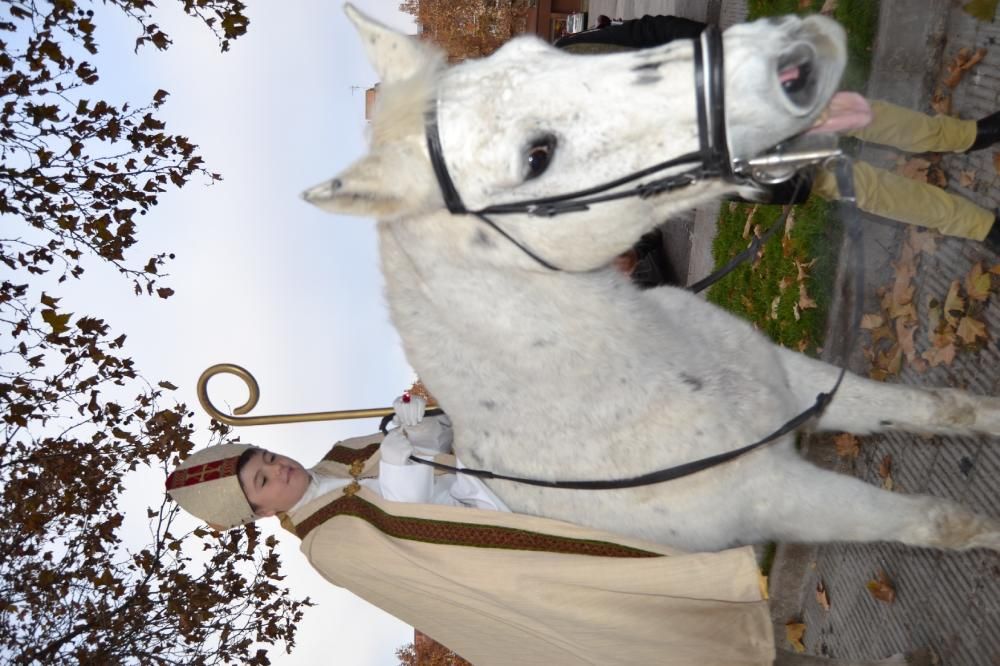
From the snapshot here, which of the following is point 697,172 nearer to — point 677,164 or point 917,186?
point 677,164

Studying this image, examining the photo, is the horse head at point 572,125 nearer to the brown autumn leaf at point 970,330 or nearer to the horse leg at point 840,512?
the horse leg at point 840,512

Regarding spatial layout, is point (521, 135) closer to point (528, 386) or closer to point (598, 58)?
point (598, 58)

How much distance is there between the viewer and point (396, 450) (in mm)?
3508

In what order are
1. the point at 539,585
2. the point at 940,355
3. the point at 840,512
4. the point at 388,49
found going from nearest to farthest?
the point at 388,49, the point at 840,512, the point at 539,585, the point at 940,355

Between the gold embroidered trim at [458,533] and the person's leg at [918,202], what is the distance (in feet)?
7.94

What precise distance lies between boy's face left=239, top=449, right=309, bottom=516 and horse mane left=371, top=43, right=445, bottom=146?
239 cm

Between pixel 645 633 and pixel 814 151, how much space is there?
7.49ft

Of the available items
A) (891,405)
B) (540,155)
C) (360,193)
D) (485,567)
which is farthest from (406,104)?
(891,405)

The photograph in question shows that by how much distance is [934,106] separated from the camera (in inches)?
171

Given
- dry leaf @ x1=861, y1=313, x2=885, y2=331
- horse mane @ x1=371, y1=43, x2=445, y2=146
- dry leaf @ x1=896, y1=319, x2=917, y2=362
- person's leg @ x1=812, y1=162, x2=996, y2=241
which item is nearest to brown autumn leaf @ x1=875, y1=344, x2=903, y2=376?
dry leaf @ x1=896, y1=319, x2=917, y2=362

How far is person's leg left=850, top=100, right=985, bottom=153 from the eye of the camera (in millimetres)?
3654

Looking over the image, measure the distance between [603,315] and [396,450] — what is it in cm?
157

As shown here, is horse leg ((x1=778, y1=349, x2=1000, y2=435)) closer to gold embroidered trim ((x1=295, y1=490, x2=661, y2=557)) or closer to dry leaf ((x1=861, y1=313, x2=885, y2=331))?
gold embroidered trim ((x1=295, y1=490, x2=661, y2=557))

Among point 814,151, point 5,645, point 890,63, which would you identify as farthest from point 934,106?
point 5,645
